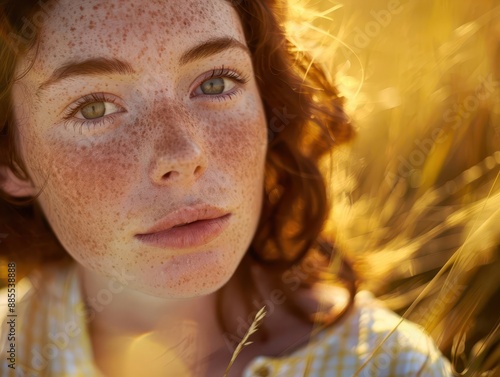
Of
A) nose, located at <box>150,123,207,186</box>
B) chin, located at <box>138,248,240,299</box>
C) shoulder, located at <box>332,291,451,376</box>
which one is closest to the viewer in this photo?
nose, located at <box>150,123,207,186</box>

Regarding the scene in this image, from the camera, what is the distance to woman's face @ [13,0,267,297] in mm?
1448

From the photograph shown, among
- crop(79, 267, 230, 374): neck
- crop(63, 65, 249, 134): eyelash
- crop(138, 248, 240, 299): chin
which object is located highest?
crop(63, 65, 249, 134): eyelash

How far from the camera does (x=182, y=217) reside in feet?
4.89

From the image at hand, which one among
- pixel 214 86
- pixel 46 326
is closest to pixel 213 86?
pixel 214 86

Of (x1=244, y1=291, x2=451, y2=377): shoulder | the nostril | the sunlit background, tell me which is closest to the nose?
the nostril

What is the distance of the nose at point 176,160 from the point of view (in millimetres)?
1424

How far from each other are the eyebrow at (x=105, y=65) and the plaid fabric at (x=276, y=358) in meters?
0.71

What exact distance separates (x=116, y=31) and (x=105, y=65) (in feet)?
0.25

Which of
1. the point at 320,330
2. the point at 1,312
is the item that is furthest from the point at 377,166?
the point at 1,312

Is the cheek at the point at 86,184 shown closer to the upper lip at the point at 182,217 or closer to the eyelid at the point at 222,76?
the upper lip at the point at 182,217

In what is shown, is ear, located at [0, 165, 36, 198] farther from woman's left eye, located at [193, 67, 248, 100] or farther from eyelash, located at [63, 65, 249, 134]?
woman's left eye, located at [193, 67, 248, 100]

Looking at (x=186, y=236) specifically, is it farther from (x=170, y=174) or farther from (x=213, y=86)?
(x=213, y=86)

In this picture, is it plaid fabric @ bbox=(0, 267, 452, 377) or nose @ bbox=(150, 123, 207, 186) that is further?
plaid fabric @ bbox=(0, 267, 452, 377)

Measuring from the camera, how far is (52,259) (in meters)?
2.03
